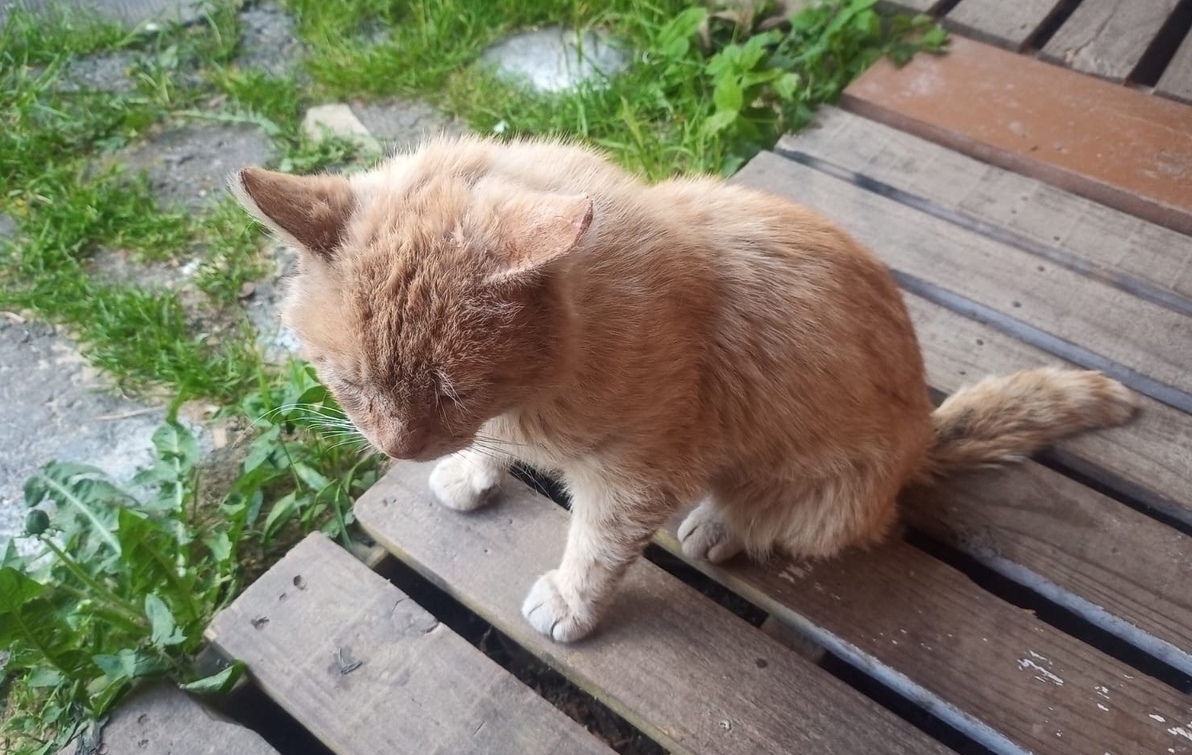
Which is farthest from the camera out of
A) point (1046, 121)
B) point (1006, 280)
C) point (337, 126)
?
point (337, 126)

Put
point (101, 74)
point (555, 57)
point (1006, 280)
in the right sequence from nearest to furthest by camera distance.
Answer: point (1006, 280) < point (101, 74) < point (555, 57)

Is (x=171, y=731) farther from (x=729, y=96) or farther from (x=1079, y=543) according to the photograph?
(x=729, y=96)

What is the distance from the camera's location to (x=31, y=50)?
3520mm

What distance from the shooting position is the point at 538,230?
1.18m

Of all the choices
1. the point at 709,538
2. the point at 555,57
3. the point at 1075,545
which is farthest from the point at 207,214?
the point at 1075,545

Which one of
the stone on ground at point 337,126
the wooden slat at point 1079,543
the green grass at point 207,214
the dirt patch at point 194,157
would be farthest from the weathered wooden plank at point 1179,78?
the dirt patch at point 194,157

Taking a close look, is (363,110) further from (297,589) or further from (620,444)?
(620,444)

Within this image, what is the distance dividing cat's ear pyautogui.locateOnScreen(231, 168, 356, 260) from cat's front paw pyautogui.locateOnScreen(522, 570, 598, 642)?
94cm

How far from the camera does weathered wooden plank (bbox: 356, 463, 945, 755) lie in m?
1.77

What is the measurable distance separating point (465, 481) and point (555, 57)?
2.45 m

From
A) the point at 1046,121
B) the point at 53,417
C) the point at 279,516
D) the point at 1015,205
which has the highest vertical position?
the point at 1046,121

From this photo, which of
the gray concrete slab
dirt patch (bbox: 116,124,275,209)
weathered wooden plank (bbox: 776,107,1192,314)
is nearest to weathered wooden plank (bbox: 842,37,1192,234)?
weathered wooden plank (bbox: 776,107,1192,314)

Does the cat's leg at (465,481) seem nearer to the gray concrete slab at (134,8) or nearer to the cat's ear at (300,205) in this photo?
the cat's ear at (300,205)

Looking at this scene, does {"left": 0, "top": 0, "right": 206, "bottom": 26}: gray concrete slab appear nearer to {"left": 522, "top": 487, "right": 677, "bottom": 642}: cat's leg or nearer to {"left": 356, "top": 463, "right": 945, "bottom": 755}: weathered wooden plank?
{"left": 356, "top": 463, "right": 945, "bottom": 755}: weathered wooden plank
